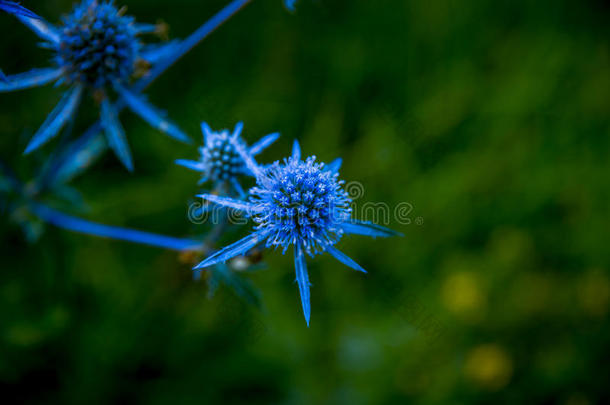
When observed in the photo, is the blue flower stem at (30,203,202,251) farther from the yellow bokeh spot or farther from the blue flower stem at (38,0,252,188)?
the yellow bokeh spot

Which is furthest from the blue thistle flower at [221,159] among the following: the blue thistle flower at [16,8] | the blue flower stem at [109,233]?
the blue thistle flower at [16,8]

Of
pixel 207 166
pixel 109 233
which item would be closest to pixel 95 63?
pixel 207 166

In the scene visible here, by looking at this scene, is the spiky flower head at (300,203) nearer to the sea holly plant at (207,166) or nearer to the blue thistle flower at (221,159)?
the sea holly plant at (207,166)

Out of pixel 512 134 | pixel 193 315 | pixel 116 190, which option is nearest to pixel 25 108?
pixel 116 190

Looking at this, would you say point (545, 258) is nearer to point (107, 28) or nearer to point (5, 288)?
point (107, 28)

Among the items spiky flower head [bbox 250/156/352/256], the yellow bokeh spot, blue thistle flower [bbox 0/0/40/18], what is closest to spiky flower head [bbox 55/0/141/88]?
blue thistle flower [bbox 0/0/40/18]

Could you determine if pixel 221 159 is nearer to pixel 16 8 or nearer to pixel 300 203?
pixel 300 203

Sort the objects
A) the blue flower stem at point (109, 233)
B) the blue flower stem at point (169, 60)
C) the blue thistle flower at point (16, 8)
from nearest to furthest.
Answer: the blue thistle flower at point (16, 8) → the blue flower stem at point (169, 60) → the blue flower stem at point (109, 233)
